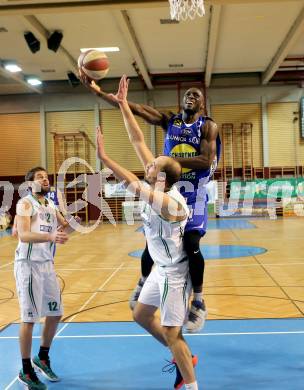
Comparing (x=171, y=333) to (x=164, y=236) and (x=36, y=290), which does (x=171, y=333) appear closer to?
(x=164, y=236)

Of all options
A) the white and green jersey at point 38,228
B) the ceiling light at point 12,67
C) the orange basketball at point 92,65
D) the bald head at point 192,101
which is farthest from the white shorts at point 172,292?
the ceiling light at point 12,67

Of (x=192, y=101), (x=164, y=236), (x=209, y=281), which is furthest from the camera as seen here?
(x=209, y=281)

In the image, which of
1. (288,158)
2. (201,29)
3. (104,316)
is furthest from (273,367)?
(288,158)

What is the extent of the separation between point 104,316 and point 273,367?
8.31 ft

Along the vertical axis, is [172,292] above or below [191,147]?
below

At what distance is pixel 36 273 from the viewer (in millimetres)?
4109

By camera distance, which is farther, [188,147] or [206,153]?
[188,147]

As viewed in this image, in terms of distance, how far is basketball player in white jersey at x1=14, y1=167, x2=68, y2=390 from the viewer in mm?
3988

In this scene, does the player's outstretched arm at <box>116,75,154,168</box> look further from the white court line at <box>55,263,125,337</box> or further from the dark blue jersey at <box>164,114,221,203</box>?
the white court line at <box>55,263,125,337</box>

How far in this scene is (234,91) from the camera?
23.0 meters

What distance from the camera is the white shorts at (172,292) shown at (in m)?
3.36

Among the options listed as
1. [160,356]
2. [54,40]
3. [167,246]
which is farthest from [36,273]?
[54,40]

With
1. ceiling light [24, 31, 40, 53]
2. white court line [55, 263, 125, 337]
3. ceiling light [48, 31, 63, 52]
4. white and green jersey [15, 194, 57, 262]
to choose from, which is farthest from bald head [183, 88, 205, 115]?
ceiling light [24, 31, 40, 53]

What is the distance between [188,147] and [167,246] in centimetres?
128
